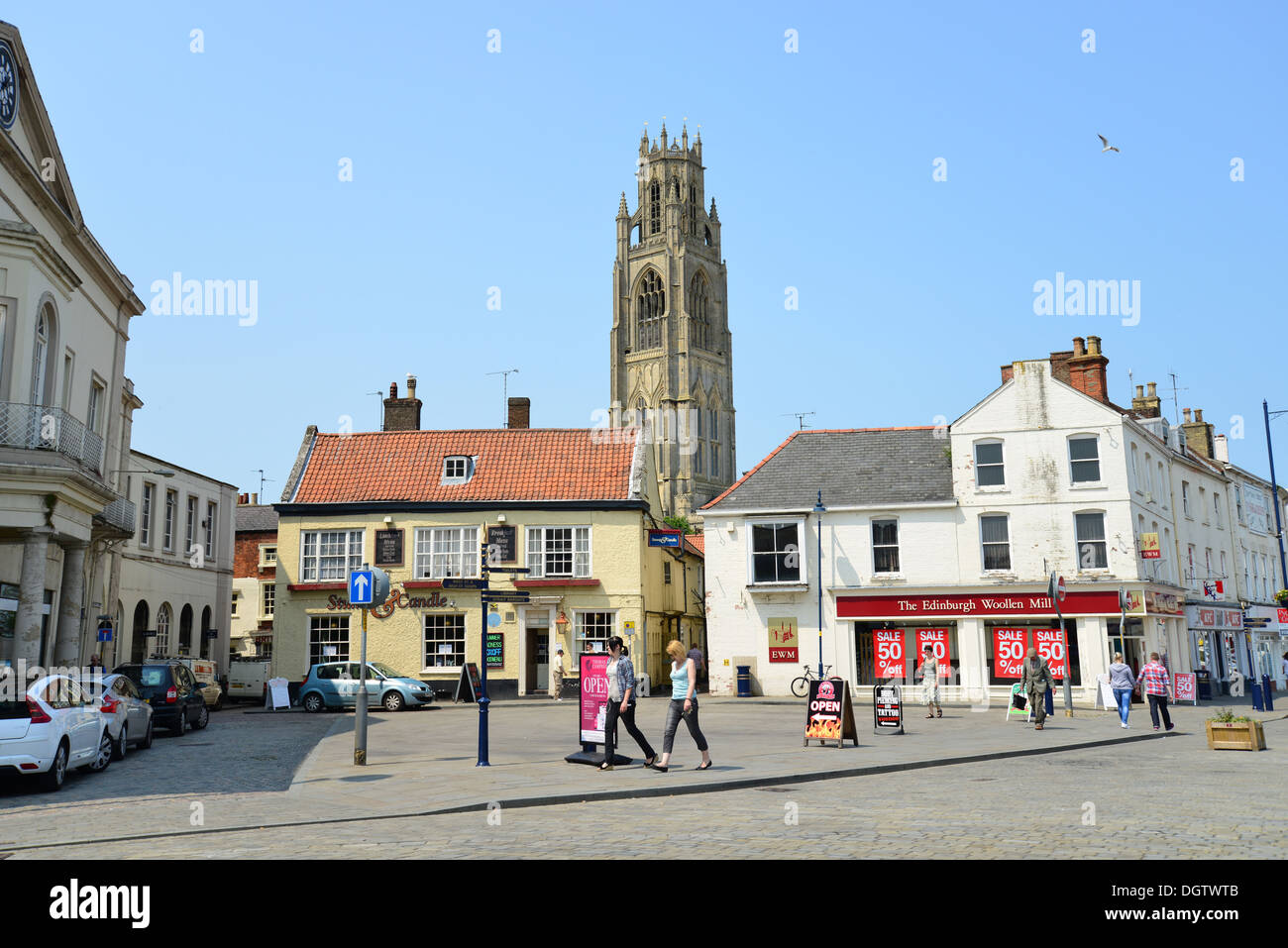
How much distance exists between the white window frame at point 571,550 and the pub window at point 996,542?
1344 centimetres

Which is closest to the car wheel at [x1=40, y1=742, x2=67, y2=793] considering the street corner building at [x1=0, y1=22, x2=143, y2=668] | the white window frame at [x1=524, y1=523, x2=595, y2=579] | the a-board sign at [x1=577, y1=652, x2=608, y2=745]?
the a-board sign at [x1=577, y1=652, x2=608, y2=745]

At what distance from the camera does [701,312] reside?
427 feet

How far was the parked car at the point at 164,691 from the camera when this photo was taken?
22.2 metres

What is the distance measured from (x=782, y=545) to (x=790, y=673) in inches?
171

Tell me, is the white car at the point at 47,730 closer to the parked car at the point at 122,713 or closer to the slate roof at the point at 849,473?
the parked car at the point at 122,713

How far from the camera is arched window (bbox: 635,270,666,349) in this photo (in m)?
127

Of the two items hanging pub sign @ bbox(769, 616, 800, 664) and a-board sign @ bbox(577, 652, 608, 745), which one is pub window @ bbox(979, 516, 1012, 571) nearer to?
hanging pub sign @ bbox(769, 616, 800, 664)

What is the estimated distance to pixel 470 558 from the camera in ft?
126

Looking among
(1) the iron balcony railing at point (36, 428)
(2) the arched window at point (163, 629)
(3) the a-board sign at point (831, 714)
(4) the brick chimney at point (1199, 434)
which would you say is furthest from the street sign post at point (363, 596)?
(4) the brick chimney at point (1199, 434)

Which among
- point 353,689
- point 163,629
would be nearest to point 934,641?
point 353,689

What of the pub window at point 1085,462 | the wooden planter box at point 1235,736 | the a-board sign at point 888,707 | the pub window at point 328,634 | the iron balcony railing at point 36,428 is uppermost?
the pub window at point 1085,462

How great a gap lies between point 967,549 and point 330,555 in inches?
883

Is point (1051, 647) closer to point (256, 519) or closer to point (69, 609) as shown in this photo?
point (69, 609)
